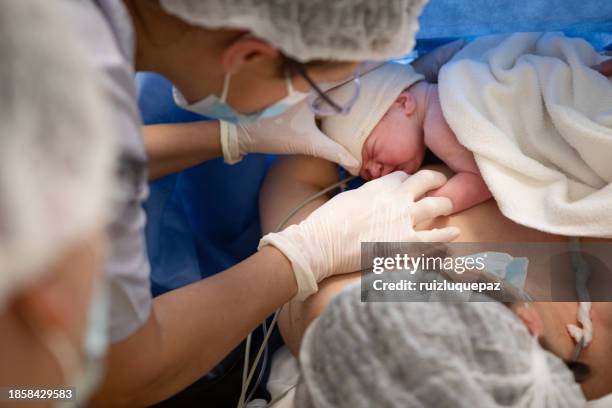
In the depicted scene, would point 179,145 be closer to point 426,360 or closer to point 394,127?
point 394,127

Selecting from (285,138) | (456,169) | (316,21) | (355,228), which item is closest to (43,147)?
(316,21)

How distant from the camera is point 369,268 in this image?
125 cm

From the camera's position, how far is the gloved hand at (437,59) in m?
1.62

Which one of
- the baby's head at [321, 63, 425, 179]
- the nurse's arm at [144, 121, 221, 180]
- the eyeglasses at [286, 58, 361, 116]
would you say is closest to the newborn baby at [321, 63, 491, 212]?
the baby's head at [321, 63, 425, 179]

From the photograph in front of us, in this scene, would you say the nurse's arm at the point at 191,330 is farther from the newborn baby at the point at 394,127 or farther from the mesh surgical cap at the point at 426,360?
the newborn baby at the point at 394,127

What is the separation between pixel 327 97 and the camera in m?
0.97

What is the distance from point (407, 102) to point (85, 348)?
45.7 inches

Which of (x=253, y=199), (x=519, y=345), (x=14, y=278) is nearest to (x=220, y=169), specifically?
(x=253, y=199)

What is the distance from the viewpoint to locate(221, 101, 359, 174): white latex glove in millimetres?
1405

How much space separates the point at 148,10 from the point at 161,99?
22.8 inches

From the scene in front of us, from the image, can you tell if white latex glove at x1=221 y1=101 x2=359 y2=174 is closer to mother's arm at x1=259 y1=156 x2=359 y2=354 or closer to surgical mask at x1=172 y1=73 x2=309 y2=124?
mother's arm at x1=259 y1=156 x2=359 y2=354

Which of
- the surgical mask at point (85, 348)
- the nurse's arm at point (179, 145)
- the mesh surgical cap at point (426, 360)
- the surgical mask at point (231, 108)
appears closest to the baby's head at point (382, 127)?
the nurse's arm at point (179, 145)

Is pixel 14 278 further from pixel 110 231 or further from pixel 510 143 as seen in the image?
pixel 510 143

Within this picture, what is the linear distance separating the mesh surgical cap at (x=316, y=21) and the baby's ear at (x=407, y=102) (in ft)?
1.97
